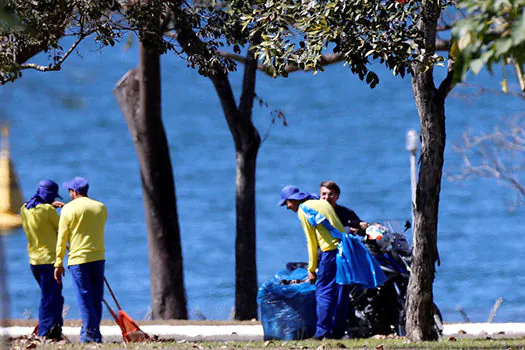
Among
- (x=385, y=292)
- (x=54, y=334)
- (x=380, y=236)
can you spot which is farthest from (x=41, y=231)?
(x=385, y=292)

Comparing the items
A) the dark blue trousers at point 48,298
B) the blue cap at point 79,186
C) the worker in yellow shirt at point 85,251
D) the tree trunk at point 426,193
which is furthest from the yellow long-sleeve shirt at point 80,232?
the tree trunk at point 426,193

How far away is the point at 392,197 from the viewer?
1908 inches

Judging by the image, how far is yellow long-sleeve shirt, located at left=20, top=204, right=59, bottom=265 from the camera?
12383 mm

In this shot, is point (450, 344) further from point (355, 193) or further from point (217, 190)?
point (217, 190)

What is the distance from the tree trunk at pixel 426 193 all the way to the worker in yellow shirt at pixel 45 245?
150 inches

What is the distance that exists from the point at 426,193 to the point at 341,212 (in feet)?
6.93

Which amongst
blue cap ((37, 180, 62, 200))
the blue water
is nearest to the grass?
blue cap ((37, 180, 62, 200))

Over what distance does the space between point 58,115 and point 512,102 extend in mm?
23810

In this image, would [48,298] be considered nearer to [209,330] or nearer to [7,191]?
[209,330]

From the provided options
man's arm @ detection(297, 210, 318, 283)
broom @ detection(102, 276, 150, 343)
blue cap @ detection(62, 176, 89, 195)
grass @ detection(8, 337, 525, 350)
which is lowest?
grass @ detection(8, 337, 525, 350)

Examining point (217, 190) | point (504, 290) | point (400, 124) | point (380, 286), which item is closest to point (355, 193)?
point (217, 190)

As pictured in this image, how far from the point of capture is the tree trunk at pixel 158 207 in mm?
17750

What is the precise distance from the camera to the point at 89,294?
12.0 metres

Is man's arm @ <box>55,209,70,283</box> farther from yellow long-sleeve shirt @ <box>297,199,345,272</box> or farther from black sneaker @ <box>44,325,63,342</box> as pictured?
yellow long-sleeve shirt @ <box>297,199,345,272</box>
